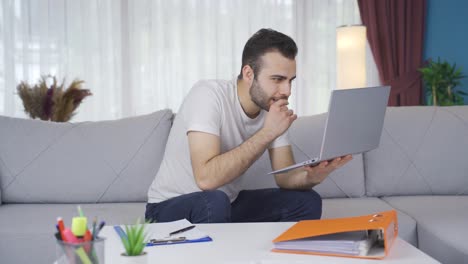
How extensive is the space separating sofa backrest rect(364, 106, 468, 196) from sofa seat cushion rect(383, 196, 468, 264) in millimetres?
85

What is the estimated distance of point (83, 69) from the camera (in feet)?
18.3

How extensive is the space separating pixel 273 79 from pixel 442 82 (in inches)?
135

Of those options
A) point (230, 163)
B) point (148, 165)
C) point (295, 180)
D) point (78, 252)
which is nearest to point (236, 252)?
point (78, 252)

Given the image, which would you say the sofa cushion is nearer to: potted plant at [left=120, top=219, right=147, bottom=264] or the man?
the man

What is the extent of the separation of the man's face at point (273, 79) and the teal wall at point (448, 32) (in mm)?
3749

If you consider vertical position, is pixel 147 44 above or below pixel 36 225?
above

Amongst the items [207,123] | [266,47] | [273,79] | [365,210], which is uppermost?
[266,47]

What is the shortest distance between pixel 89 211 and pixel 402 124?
150 cm

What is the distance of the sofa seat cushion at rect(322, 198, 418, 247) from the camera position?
2477 millimetres

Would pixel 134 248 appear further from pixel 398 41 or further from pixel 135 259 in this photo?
pixel 398 41

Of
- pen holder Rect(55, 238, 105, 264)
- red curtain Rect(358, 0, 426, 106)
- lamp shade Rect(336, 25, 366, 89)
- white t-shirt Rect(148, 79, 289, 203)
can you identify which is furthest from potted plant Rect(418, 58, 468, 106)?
pen holder Rect(55, 238, 105, 264)

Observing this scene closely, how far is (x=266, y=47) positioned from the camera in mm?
2379

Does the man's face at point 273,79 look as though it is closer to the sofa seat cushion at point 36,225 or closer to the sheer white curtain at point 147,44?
the sofa seat cushion at point 36,225

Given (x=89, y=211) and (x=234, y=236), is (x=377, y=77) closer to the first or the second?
(x=89, y=211)
